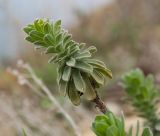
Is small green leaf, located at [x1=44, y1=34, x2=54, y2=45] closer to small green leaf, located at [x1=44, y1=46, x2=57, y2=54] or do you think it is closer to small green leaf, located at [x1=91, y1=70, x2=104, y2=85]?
small green leaf, located at [x1=44, y1=46, x2=57, y2=54]

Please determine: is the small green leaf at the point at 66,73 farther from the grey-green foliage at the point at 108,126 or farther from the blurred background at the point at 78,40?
the blurred background at the point at 78,40

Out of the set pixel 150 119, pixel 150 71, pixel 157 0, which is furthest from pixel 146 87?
pixel 157 0

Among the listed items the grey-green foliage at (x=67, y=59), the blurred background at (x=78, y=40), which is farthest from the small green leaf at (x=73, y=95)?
the blurred background at (x=78, y=40)

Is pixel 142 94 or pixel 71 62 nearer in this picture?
pixel 71 62

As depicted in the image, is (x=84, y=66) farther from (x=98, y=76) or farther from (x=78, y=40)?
(x=78, y=40)

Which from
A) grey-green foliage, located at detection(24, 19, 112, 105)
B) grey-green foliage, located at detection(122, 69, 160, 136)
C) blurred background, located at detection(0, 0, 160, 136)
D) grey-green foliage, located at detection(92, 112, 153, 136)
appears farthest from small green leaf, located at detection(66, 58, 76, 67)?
blurred background, located at detection(0, 0, 160, 136)

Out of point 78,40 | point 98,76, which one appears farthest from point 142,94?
point 78,40
